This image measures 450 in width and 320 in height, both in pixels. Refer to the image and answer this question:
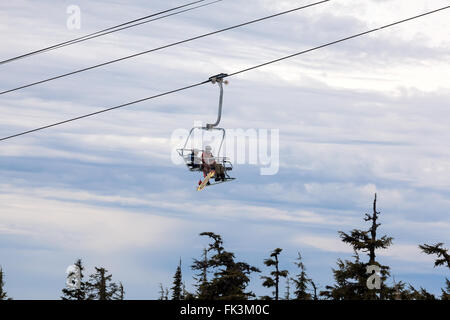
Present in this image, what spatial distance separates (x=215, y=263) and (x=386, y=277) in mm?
16598

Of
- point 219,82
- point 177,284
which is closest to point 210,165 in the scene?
point 219,82

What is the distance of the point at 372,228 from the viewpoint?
49656 millimetres

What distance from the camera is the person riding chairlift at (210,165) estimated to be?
37.8 meters

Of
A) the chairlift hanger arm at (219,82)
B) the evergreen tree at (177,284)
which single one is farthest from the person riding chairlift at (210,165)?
the evergreen tree at (177,284)

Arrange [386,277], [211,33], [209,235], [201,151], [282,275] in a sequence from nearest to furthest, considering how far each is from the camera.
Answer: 1. [211,33]
2. [201,151]
3. [386,277]
4. [282,275]
5. [209,235]

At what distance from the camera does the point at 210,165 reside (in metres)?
37.8

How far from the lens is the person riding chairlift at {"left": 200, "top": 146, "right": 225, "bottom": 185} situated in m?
37.8

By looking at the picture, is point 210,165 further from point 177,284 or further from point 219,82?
point 177,284

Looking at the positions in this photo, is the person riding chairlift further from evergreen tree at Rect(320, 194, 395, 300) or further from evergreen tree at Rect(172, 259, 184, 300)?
evergreen tree at Rect(172, 259, 184, 300)

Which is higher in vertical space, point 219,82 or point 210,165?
point 219,82

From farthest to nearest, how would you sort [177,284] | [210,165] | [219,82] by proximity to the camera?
[177,284]
[210,165]
[219,82]
